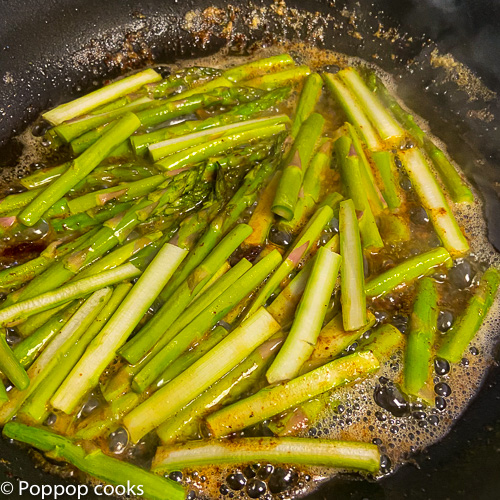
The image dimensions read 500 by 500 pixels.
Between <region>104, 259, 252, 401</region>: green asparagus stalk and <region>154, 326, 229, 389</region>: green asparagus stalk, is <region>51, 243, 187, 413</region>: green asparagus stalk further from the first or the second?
<region>154, 326, 229, 389</region>: green asparagus stalk

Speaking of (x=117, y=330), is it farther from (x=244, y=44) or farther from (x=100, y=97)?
(x=244, y=44)

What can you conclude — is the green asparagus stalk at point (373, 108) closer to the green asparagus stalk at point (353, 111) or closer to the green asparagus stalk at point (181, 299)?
the green asparagus stalk at point (353, 111)

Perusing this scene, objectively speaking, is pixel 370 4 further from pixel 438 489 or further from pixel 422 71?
pixel 438 489

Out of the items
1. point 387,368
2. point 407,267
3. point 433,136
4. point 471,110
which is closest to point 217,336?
point 387,368

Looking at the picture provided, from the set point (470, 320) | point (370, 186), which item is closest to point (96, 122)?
point (370, 186)

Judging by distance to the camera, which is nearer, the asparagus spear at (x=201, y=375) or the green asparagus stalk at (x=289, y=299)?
the asparagus spear at (x=201, y=375)

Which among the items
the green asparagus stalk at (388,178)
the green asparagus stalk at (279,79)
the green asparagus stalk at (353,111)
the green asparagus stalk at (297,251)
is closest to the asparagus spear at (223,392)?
the green asparagus stalk at (297,251)
